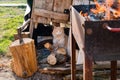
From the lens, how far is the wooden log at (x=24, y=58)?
5.74 meters

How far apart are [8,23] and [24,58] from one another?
196 inches

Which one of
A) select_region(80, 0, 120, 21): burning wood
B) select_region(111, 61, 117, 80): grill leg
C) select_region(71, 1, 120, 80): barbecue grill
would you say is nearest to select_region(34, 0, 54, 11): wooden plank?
select_region(80, 0, 120, 21): burning wood

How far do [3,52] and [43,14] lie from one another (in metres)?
1.53

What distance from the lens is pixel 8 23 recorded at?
10.5 meters

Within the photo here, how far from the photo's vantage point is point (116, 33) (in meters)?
2.89

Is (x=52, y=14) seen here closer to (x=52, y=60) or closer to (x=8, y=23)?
(x=52, y=60)

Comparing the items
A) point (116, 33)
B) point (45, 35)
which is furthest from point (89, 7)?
point (45, 35)

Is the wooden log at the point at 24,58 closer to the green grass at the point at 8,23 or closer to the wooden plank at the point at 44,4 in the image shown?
the wooden plank at the point at 44,4

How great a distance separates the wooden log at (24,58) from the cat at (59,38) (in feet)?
2.79

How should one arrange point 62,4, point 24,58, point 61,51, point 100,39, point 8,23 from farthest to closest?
point 8,23, point 62,4, point 61,51, point 24,58, point 100,39

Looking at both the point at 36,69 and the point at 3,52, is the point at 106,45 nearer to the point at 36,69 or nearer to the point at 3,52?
the point at 36,69

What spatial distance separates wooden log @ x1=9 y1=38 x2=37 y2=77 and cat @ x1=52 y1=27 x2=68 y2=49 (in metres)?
0.85

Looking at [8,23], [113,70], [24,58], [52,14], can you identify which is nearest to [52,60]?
[24,58]

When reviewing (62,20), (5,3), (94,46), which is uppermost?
(94,46)
